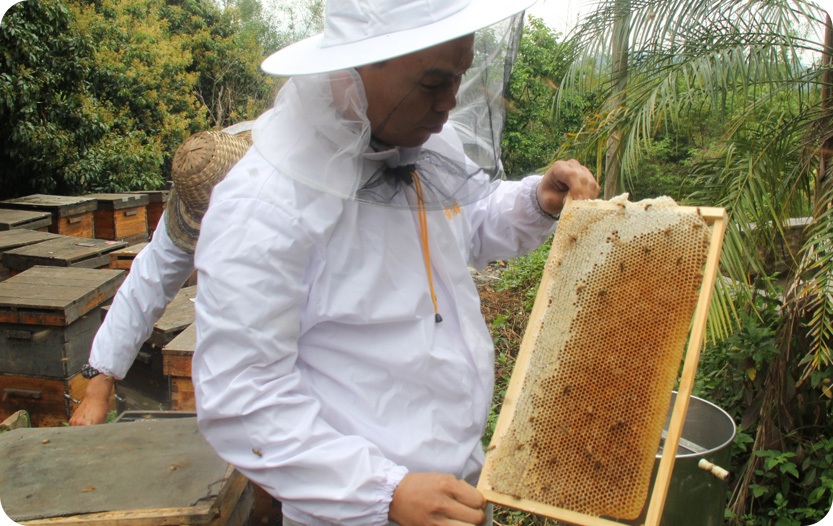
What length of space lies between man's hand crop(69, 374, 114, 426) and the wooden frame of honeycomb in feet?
4.76

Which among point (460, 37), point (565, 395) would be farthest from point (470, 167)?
point (565, 395)

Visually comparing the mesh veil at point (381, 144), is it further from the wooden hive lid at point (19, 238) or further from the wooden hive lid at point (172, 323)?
the wooden hive lid at point (19, 238)

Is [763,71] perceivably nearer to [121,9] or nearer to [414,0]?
[414,0]

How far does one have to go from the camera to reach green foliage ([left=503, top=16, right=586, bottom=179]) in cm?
1272

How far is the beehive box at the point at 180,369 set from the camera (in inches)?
116

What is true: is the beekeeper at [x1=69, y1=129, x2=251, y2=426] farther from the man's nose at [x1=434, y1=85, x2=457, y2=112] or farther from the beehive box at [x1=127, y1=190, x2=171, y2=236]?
the beehive box at [x1=127, y1=190, x2=171, y2=236]

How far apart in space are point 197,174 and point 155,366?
1.97 m

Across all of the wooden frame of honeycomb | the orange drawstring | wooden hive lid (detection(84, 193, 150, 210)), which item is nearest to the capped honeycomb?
the wooden frame of honeycomb

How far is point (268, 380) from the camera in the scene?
1.23m

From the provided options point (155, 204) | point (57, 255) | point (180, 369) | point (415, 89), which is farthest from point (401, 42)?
point (155, 204)

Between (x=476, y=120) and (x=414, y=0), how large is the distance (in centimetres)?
52

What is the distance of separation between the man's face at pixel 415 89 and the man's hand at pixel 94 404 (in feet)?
4.69

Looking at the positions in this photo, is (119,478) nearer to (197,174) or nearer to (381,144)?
(197,174)

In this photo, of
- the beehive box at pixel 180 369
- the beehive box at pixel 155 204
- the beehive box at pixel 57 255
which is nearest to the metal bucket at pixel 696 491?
the beehive box at pixel 180 369
